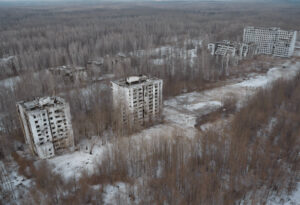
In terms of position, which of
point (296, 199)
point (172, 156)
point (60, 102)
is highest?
point (60, 102)

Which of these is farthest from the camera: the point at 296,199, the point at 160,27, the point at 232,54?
the point at 160,27

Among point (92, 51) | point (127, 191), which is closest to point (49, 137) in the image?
point (127, 191)

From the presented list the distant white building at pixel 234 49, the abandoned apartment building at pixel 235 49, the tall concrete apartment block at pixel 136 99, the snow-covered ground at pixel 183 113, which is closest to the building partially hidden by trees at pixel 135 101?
the tall concrete apartment block at pixel 136 99

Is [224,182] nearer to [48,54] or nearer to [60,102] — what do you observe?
[60,102]

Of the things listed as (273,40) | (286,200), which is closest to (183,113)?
(286,200)

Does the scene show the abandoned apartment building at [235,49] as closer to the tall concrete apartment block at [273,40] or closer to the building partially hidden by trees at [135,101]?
the tall concrete apartment block at [273,40]

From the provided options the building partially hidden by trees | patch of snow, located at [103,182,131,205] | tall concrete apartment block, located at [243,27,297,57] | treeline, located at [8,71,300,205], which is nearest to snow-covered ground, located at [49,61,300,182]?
the building partially hidden by trees
